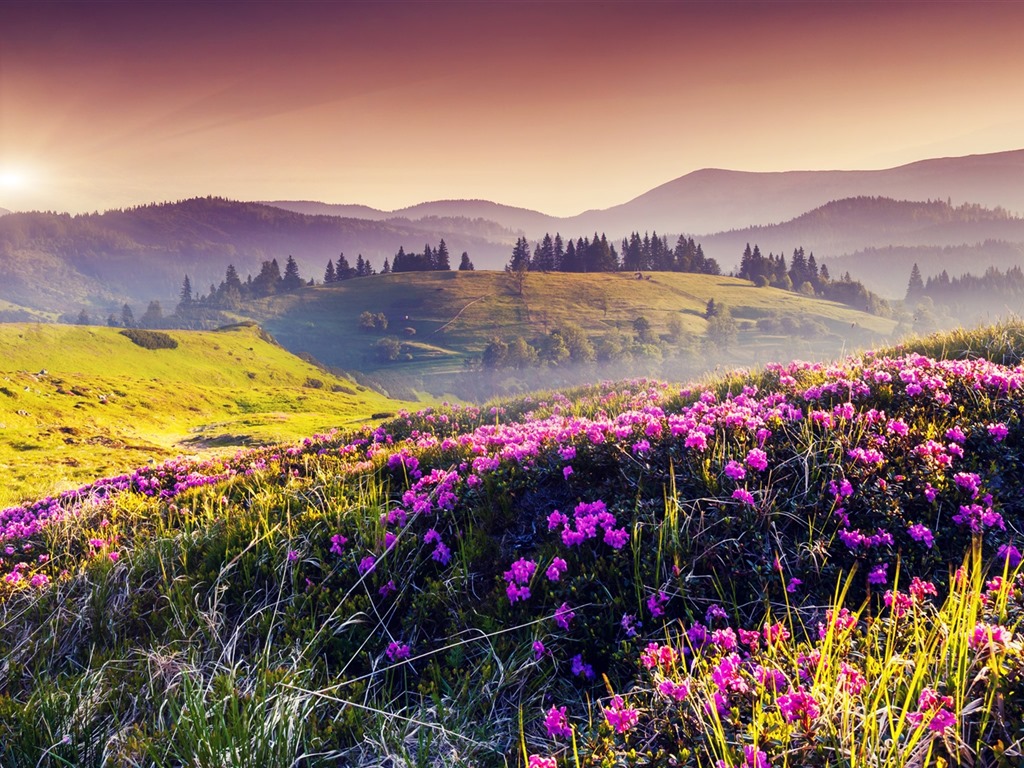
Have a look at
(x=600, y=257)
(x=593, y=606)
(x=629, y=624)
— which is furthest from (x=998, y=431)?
(x=600, y=257)

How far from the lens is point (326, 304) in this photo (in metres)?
193

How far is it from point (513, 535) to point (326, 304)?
7918 inches

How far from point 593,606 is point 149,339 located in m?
83.3

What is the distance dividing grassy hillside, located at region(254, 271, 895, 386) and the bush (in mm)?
70418

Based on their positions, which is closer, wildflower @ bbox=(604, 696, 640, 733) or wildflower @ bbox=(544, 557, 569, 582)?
wildflower @ bbox=(604, 696, 640, 733)

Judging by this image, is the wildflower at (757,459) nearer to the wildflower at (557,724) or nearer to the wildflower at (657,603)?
the wildflower at (657,603)

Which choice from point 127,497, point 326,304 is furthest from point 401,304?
point 127,497

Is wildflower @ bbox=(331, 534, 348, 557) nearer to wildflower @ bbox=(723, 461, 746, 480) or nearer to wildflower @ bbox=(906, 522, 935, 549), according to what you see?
wildflower @ bbox=(723, 461, 746, 480)

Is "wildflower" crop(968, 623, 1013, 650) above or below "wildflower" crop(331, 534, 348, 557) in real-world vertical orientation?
above

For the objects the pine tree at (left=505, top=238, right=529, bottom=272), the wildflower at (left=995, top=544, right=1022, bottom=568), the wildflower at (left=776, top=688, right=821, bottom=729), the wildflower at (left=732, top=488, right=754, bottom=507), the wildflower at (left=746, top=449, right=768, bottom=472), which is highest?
the pine tree at (left=505, top=238, right=529, bottom=272)

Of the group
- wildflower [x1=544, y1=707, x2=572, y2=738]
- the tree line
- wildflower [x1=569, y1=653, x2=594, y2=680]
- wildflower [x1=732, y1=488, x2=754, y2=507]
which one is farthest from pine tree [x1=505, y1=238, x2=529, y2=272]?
wildflower [x1=544, y1=707, x2=572, y2=738]

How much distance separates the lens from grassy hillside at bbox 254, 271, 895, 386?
485 feet

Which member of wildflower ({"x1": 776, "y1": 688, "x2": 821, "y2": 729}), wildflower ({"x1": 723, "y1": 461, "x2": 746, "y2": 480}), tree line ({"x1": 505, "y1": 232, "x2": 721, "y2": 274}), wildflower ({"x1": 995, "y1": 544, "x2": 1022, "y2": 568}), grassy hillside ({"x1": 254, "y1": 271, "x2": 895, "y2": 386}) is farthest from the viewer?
tree line ({"x1": 505, "y1": 232, "x2": 721, "y2": 274})

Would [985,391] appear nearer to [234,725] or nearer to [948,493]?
[948,493]
